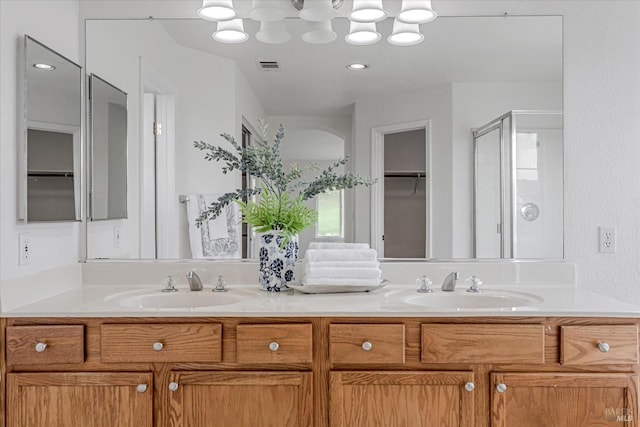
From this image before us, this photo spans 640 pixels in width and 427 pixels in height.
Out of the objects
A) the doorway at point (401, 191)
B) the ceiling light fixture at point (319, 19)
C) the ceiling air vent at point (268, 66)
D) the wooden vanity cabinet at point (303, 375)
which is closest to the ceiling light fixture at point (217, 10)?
the ceiling light fixture at point (319, 19)

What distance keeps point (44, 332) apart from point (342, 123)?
4.62 ft

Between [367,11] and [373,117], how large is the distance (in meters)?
0.45

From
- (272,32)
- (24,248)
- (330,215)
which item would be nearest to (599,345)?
(330,215)

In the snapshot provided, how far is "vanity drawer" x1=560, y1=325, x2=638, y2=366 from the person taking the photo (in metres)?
1.55

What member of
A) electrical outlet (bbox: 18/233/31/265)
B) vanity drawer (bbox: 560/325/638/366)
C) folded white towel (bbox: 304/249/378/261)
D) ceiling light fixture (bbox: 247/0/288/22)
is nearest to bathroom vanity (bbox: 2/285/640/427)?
vanity drawer (bbox: 560/325/638/366)

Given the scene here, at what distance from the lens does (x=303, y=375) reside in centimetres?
156

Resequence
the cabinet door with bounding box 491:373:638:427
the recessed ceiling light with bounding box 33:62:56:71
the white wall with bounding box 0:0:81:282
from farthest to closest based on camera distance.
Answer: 1. the recessed ceiling light with bounding box 33:62:56:71
2. the white wall with bounding box 0:0:81:282
3. the cabinet door with bounding box 491:373:638:427

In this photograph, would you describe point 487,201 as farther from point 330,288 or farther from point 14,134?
point 14,134

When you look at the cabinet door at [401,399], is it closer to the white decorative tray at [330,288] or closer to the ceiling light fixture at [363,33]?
the white decorative tray at [330,288]

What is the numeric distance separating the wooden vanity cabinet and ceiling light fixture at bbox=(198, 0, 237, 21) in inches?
50.2

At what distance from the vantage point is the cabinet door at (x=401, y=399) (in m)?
1.56

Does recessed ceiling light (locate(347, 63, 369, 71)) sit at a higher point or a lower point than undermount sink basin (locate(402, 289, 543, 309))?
higher

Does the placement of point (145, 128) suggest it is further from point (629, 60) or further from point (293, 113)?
point (629, 60)

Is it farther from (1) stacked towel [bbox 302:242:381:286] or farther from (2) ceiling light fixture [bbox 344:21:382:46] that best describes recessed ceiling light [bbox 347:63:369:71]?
(1) stacked towel [bbox 302:242:381:286]
